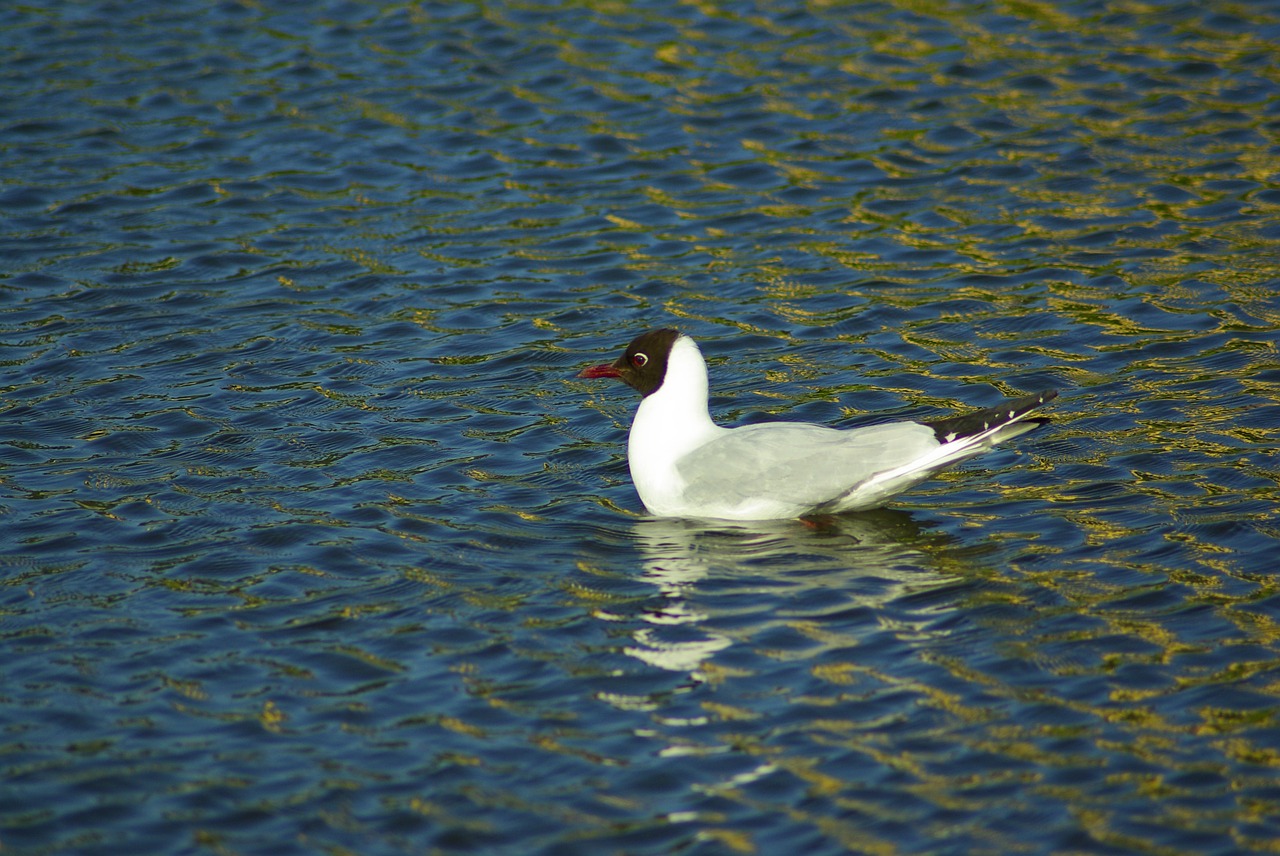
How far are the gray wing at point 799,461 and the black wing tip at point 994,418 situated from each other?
0.31 ft

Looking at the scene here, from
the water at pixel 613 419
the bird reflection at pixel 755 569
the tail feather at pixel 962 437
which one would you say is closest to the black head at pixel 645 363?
the water at pixel 613 419

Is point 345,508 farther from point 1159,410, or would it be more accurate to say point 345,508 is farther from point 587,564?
point 1159,410

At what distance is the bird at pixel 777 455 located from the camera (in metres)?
7.63

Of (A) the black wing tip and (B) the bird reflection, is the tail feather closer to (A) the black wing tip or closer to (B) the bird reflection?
(A) the black wing tip

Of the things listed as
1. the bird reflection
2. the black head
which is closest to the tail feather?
the bird reflection

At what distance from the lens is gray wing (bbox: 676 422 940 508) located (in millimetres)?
7676

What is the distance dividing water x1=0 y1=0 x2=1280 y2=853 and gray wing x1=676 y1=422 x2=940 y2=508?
0.29m

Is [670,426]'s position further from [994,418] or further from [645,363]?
[994,418]

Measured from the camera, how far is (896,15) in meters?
15.7

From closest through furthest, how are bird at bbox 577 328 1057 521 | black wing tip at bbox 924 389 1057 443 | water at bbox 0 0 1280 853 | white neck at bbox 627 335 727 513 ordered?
water at bbox 0 0 1280 853, black wing tip at bbox 924 389 1057 443, bird at bbox 577 328 1057 521, white neck at bbox 627 335 727 513

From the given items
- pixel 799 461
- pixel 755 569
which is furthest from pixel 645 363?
pixel 755 569

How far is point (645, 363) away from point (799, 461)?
1146 millimetres

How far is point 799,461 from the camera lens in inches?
305

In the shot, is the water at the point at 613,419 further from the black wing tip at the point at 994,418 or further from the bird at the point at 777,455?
the black wing tip at the point at 994,418
